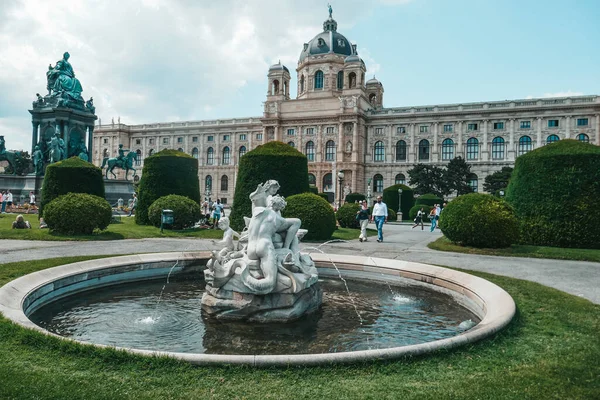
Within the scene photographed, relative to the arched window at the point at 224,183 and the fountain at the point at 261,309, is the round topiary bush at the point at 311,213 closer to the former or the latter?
the fountain at the point at 261,309

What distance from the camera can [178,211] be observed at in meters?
16.7

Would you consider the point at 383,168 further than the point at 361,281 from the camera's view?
Yes

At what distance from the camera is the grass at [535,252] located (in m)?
10.8

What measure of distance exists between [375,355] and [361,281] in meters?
4.25

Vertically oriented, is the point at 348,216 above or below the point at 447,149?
below

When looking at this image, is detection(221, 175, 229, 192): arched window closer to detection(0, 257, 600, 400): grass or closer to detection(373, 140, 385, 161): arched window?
detection(373, 140, 385, 161): arched window

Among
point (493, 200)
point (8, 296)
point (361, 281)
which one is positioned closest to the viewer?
point (8, 296)

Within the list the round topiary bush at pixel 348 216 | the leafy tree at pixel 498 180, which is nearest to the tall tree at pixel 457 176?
the leafy tree at pixel 498 180

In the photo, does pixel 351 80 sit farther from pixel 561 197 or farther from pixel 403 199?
pixel 561 197

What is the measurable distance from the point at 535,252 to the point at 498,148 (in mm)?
47321

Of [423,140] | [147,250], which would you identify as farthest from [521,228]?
[423,140]

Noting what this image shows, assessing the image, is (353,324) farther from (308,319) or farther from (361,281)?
(361,281)

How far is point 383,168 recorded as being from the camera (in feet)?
194

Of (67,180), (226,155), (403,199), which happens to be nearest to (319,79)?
(226,155)
